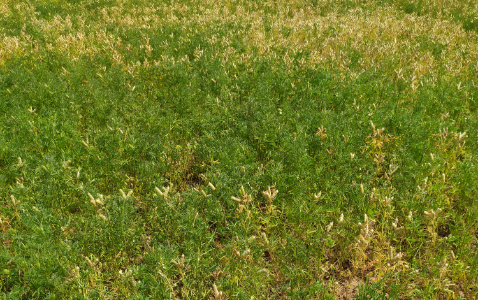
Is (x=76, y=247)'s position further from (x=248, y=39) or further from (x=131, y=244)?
(x=248, y=39)

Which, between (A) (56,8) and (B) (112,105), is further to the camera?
(A) (56,8)

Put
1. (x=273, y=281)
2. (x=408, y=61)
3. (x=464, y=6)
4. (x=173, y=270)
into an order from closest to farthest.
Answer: (x=173, y=270) < (x=273, y=281) < (x=408, y=61) < (x=464, y=6)

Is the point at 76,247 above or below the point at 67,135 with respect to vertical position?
below

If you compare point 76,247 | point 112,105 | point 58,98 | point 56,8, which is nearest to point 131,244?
point 76,247

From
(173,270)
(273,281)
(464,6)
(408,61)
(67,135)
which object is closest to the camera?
(173,270)

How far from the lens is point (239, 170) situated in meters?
3.62

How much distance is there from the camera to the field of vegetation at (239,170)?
275cm

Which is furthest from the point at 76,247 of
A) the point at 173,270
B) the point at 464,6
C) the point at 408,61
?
the point at 464,6

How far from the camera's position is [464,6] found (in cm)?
1077

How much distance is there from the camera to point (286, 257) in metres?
3.01

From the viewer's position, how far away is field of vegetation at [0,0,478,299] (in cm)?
275

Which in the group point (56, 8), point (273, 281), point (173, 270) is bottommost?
point (273, 281)

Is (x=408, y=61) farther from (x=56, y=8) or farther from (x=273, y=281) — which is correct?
(x=56, y=8)

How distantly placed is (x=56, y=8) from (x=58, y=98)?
8.17 meters
